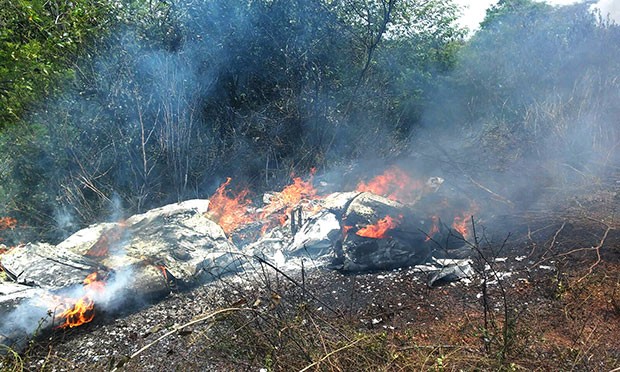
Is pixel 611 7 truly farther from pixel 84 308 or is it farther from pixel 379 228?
pixel 84 308

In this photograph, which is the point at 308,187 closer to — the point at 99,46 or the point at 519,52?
the point at 99,46

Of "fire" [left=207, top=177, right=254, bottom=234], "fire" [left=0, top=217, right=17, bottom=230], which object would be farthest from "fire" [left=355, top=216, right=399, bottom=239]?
"fire" [left=0, top=217, right=17, bottom=230]

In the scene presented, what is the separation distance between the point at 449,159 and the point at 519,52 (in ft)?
15.8

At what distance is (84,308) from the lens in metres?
4.14

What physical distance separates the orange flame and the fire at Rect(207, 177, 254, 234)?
217cm

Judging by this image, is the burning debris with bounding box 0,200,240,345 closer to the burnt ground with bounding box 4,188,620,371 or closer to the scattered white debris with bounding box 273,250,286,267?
the burnt ground with bounding box 4,188,620,371

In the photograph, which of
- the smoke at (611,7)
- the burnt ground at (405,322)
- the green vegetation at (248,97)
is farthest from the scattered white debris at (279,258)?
the smoke at (611,7)

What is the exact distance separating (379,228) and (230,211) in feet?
10.2

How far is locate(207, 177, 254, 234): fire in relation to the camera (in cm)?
682

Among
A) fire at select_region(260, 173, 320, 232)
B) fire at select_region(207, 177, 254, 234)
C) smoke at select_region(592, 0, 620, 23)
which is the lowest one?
fire at select_region(207, 177, 254, 234)

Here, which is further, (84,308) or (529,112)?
(529,112)

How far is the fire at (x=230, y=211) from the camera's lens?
682 cm

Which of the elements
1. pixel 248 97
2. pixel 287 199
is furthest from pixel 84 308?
pixel 248 97

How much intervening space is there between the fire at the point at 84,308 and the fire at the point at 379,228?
322 cm
